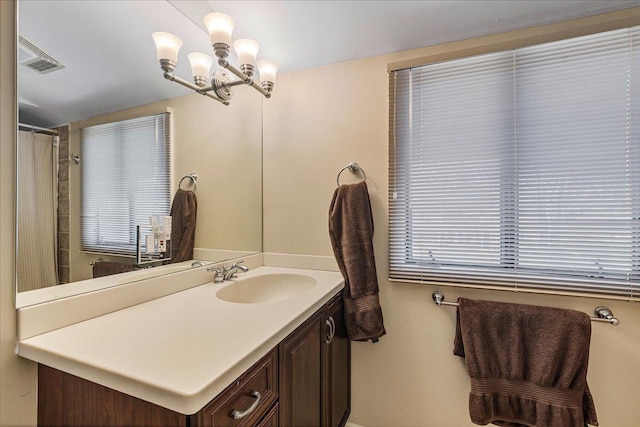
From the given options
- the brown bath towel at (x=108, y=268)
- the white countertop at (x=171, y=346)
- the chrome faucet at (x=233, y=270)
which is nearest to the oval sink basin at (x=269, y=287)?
the chrome faucet at (x=233, y=270)

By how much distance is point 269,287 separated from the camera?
1.53 m

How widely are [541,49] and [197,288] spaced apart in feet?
6.39

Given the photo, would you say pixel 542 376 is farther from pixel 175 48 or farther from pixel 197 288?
pixel 175 48

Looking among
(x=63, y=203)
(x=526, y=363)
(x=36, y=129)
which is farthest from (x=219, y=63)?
(x=526, y=363)

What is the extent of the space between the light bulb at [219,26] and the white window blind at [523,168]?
2.79 feet

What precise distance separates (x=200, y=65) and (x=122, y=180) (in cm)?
68

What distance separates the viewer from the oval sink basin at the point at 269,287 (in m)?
1.39

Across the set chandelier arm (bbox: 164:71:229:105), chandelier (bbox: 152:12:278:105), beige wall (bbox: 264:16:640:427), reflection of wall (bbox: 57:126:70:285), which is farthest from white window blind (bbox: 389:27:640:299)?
reflection of wall (bbox: 57:126:70:285)

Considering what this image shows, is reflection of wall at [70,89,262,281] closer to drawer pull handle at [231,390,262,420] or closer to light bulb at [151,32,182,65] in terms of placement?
light bulb at [151,32,182,65]

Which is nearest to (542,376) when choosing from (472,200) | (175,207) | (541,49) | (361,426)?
(472,200)

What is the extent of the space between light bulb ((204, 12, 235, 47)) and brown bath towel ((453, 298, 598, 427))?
1600 millimetres

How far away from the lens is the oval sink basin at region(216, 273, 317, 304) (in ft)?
4.57

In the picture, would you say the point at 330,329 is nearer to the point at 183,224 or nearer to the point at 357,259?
the point at 357,259

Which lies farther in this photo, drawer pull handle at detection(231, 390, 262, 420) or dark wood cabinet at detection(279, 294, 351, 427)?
dark wood cabinet at detection(279, 294, 351, 427)
